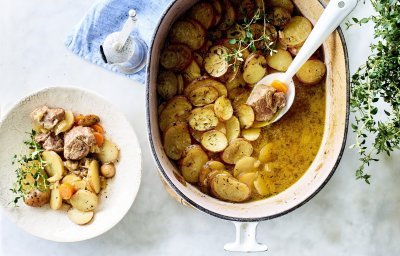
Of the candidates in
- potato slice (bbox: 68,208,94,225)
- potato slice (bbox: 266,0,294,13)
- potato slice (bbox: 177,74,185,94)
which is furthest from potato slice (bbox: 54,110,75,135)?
potato slice (bbox: 266,0,294,13)

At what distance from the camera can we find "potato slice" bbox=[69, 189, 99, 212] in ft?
6.17

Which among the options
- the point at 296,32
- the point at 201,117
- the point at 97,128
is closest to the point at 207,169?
the point at 201,117

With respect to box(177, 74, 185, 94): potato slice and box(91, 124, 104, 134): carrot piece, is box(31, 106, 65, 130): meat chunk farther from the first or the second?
box(177, 74, 185, 94): potato slice

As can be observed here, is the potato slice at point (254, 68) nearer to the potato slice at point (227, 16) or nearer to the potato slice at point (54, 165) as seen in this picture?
the potato slice at point (227, 16)

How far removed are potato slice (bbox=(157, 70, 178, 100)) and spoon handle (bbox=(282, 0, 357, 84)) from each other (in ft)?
1.07

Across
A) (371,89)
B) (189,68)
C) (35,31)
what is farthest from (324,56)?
(35,31)

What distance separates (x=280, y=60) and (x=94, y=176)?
658mm

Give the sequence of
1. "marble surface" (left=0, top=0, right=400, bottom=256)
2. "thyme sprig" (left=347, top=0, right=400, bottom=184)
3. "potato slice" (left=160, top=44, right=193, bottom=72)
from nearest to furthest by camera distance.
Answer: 1. "thyme sprig" (left=347, top=0, right=400, bottom=184)
2. "potato slice" (left=160, top=44, right=193, bottom=72)
3. "marble surface" (left=0, top=0, right=400, bottom=256)

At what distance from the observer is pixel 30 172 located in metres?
1.85

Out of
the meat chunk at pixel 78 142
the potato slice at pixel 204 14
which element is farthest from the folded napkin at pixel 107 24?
the meat chunk at pixel 78 142

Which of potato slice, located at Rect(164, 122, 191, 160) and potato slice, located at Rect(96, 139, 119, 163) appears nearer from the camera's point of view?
potato slice, located at Rect(164, 122, 191, 160)

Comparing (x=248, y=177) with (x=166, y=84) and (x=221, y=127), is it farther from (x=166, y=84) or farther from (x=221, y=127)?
(x=166, y=84)

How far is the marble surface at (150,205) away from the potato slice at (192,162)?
184 millimetres

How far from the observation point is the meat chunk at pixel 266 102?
1.77m
